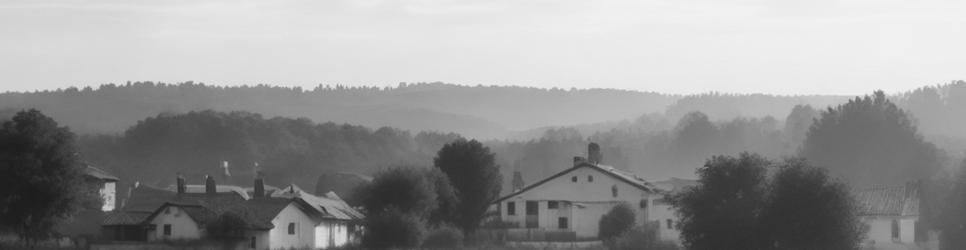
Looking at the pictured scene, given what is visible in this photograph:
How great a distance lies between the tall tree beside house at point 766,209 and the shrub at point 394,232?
16.0 metres

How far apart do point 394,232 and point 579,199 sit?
23.6 meters

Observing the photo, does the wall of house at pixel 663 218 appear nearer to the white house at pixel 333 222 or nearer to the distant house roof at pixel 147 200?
the white house at pixel 333 222

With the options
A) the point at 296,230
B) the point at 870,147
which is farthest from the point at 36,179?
the point at 870,147

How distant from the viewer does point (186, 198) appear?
361 feet

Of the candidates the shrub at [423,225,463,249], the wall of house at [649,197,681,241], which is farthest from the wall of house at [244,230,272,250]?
the wall of house at [649,197,681,241]

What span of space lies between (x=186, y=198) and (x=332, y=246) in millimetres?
12866

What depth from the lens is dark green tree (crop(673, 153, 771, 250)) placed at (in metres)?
86.3

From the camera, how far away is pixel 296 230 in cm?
10256

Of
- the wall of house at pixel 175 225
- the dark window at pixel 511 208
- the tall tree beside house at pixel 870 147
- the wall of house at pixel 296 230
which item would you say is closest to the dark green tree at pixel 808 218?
the wall of house at pixel 296 230

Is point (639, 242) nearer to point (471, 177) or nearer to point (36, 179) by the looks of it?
point (471, 177)

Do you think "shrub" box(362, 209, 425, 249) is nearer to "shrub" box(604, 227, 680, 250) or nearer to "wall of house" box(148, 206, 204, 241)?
"wall of house" box(148, 206, 204, 241)

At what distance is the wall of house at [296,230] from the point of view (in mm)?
100125

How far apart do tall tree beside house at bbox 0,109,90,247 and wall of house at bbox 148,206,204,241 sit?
746cm

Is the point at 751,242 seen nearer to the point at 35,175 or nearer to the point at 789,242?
the point at 789,242
